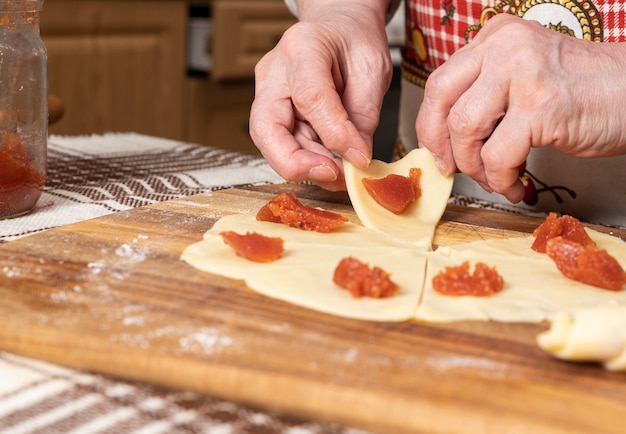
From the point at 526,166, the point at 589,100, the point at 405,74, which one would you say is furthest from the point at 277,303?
the point at 405,74

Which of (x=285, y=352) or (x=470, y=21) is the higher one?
(x=470, y=21)

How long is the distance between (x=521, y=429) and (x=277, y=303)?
385mm

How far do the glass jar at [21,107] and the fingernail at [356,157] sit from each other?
557 mm

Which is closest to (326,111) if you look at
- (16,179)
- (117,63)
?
(16,179)

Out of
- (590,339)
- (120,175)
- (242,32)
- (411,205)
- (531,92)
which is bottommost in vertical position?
(242,32)

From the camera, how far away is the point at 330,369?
Answer: 87 cm

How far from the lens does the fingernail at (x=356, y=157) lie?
1503 mm

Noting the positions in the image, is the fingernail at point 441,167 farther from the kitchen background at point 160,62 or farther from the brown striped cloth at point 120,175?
the kitchen background at point 160,62

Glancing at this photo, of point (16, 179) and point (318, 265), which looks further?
point (16, 179)

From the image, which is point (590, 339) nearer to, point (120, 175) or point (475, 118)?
point (475, 118)

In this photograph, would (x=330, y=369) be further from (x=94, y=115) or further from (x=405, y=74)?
(x=94, y=115)

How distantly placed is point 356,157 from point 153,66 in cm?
271

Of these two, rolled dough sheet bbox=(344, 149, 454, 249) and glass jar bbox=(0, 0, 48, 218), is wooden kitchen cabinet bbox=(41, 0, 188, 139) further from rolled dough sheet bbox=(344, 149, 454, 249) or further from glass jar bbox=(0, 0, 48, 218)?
rolled dough sheet bbox=(344, 149, 454, 249)

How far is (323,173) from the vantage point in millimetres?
1517
